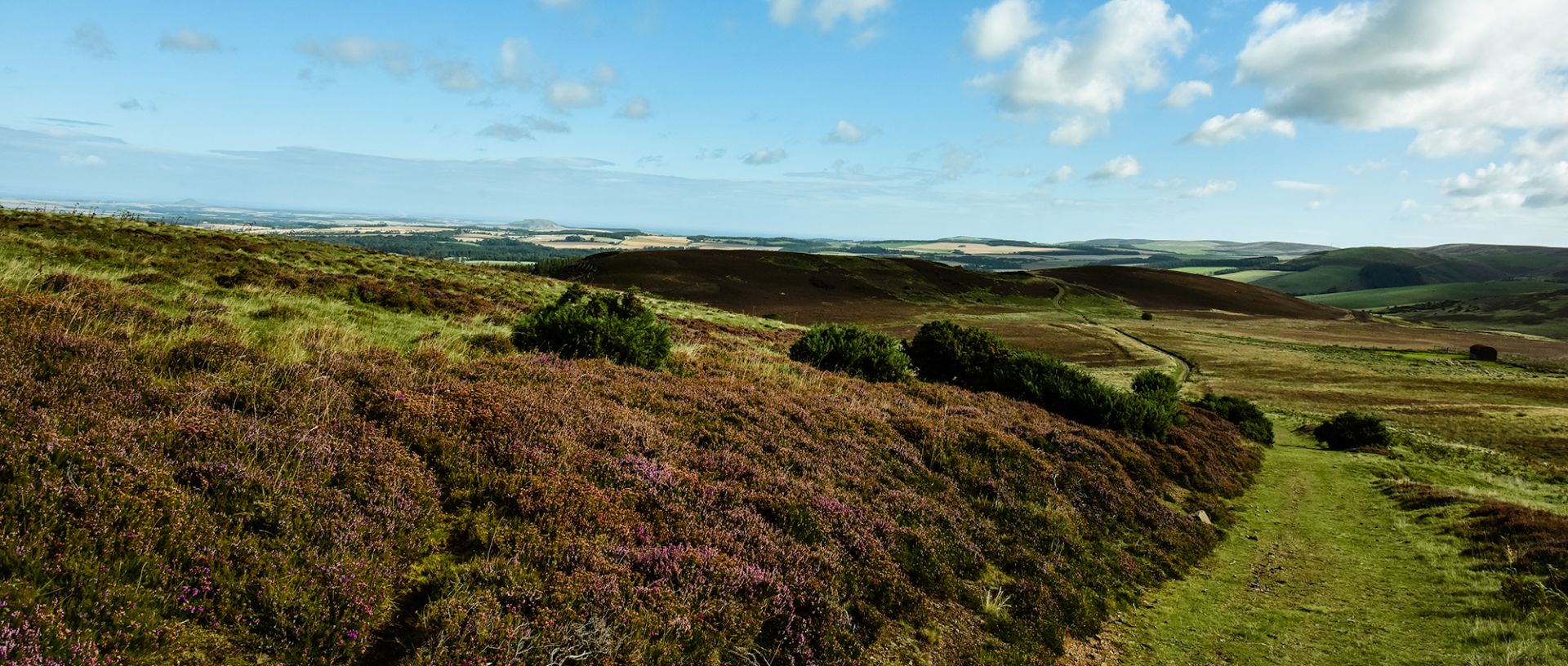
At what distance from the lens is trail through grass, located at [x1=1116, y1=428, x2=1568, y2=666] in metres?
8.70

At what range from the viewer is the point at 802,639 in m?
6.60

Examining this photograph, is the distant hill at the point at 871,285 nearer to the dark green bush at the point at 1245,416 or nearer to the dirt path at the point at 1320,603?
the dark green bush at the point at 1245,416

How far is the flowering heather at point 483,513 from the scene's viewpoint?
4504 millimetres

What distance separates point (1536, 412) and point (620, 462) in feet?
199

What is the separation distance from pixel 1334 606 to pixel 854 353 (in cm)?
1356

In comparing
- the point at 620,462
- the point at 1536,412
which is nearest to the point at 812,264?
the point at 1536,412

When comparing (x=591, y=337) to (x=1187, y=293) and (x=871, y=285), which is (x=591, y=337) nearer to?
(x=871, y=285)

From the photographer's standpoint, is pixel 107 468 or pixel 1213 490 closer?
pixel 107 468

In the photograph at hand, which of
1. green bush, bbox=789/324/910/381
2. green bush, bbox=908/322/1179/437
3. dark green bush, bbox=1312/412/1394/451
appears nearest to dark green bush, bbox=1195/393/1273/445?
dark green bush, bbox=1312/412/1394/451

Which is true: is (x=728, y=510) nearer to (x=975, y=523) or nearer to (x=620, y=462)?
(x=620, y=462)

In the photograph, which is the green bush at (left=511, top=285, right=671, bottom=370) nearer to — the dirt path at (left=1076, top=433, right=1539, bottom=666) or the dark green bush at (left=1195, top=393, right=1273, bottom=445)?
the dirt path at (left=1076, top=433, right=1539, bottom=666)

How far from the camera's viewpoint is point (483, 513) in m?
6.48

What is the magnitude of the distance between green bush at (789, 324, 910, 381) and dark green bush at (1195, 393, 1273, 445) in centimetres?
2078

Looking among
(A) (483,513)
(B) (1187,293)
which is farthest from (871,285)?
(A) (483,513)
